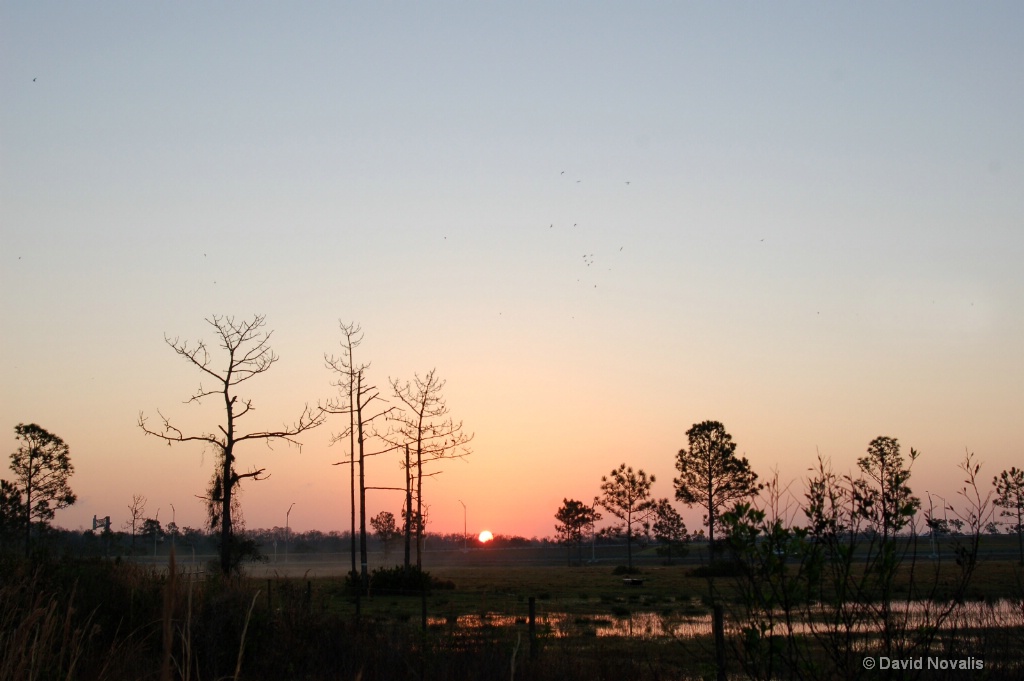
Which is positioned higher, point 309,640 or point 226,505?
point 226,505

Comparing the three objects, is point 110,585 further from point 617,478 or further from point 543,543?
point 543,543

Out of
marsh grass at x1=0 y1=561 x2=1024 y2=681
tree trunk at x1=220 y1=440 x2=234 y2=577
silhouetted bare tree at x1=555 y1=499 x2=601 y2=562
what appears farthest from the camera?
silhouetted bare tree at x1=555 y1=499 x2=601 y2=562

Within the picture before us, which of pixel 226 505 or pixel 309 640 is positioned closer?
pixel 309 640

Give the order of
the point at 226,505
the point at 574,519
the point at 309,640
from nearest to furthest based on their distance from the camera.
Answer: the point at 309,640, the point at 226,505, the point at 574,519

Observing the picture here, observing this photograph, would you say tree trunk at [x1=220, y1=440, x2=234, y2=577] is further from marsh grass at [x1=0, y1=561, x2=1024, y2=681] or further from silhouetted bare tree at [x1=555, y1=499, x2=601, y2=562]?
silhouetted bare tree at [x1=555, y1=499, x2=601, y2=562]

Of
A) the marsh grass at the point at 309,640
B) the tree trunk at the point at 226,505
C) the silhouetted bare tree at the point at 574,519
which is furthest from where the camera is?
the silhouetted bare tree at the point at 574,519

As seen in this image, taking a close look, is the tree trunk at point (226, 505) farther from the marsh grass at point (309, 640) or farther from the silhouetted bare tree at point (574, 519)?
the silhouetted bare tree at point (574, 519)

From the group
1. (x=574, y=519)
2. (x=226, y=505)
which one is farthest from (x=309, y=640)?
(x=574, y=519)

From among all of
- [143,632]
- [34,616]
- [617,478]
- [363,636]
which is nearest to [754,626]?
[34,616]

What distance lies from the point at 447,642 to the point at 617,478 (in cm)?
6969

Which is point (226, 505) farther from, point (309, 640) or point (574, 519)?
point (574, 519)

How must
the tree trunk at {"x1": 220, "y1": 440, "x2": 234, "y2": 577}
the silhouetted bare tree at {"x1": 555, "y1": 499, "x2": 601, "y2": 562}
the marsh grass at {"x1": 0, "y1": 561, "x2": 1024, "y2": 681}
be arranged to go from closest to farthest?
1. the marsh grass at {"x1": 0, "y1": 561, "x2": 1024, "y2": 681}
2. the tree trunk at {"x1": 220, "y1": 440, "x2": 234, "y2": 577}
3. the silhouetted bare tree at {"x1": 555, "y1": 499, "x2": 601, "y2": 562}

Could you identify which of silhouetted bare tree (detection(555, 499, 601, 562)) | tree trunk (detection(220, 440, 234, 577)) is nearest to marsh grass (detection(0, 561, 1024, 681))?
tree trunk (detection(220, 440, 234, 577))

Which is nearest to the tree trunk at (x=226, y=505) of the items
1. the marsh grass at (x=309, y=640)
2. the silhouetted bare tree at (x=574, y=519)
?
the marsh grass at (x=309, y=640)
